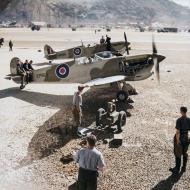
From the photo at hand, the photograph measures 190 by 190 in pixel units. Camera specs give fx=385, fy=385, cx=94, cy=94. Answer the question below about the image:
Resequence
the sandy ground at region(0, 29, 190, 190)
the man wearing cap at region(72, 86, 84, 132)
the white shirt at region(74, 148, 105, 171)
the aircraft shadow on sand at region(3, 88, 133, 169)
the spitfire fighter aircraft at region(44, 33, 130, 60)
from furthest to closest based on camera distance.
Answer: the spitfire fighter aircraft at region(44, 33, 130, 60), the man wearing cap at region(72, 86, 84, 132), the aircraft shadow on sand at region(3, 88, 133, 169), the sandy ground at region(0, 29, 190, 190), the white shirt at region(74, 148, 105, 171)

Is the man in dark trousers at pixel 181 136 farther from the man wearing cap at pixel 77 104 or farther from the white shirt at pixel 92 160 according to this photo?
the man wearing cap at pixel 77 104

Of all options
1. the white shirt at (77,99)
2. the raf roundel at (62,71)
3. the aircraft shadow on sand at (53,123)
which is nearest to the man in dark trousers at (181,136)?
the aircraft shadow on sand at (53,123)

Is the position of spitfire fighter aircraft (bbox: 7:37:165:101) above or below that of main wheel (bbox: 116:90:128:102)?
above

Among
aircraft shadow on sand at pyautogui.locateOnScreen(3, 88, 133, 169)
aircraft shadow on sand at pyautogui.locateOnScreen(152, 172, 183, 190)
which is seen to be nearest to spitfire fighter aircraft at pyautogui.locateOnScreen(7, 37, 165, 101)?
aircraft shadow on sand at pyautogui.locateOnScreen(3, 88, 133, 169)

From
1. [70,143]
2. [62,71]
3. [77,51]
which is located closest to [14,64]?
[62,71]

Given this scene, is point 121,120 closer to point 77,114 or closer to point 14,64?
point 77,114

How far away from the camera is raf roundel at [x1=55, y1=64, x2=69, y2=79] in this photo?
72.0 ft

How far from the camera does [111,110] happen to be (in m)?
16.5

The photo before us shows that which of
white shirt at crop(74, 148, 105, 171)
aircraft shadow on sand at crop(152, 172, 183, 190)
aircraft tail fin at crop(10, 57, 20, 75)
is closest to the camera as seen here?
white shirt at crop(74, 148, 105, 171)

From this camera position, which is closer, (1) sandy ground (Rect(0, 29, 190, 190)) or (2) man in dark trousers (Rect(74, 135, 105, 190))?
(2) man in dark trousers (Rect(74, 135, 105, 190))

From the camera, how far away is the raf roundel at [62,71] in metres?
21.9

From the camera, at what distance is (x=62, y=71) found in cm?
2206

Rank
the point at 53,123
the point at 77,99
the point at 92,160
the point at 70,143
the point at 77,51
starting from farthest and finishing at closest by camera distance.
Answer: the point at 77,51 → the point at 53,123 → the point at 77,99 → the point at 70,143 → the point at 92,160

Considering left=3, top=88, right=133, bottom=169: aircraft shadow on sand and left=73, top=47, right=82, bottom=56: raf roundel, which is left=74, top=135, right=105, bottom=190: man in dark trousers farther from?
left=73, top=47, right=82, bottom=56: raf roundel
